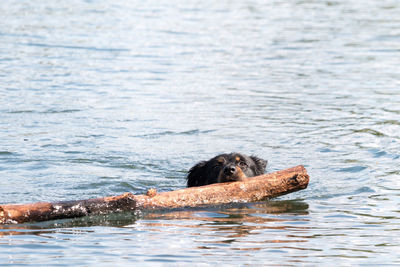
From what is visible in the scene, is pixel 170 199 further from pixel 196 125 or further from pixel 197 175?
pixel 196 125

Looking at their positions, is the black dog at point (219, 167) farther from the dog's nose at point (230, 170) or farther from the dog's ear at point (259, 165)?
the dog's nose at point (230, 170)

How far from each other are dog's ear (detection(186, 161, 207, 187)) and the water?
64 cm

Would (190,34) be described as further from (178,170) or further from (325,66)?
(178,170)

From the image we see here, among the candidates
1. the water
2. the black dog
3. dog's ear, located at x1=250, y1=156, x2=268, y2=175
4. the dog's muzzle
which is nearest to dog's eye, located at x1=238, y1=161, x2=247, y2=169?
the black dog

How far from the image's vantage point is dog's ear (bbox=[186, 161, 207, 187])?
9211 mm

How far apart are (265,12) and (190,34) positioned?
20.4 ft

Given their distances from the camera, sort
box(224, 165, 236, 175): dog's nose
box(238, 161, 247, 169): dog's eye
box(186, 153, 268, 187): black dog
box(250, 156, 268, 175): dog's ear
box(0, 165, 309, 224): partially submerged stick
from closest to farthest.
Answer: box(0, 165, 309, 224): partially submerged stick → box(224, 165, 236, 175): dog's nose → box(186, 153, 268, 187): black dog → box(238, 161, 247, 169): dog's eye → box(250, 156, 268, 175): dog's ear

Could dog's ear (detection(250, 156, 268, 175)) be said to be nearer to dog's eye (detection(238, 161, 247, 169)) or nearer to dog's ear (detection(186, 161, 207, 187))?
dog's eye (detection(238, 161, 247, 169))

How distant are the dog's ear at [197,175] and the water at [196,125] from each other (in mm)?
641

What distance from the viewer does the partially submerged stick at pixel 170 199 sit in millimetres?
6871

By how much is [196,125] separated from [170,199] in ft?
17.4

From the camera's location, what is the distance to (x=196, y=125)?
12820 mm

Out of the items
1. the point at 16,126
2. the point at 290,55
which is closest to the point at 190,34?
the point at 290,55

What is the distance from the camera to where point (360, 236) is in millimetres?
6961
